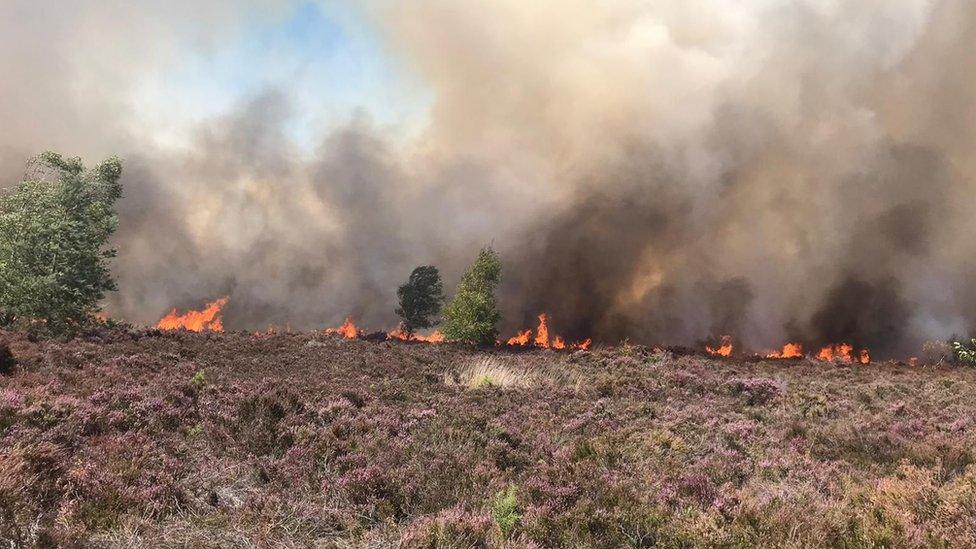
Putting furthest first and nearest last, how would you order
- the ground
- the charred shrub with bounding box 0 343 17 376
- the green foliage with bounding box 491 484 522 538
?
the charred shrub with bounding box 0 343 17 376, the green foliage with bounding box 491 484 522 538, the ground

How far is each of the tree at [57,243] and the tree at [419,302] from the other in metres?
33.0

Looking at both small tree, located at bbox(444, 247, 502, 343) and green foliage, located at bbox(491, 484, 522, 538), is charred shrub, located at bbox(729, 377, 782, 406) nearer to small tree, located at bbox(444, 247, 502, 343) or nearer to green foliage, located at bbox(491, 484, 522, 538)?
green foliage, located at bbox(491, 484, 522, 538)

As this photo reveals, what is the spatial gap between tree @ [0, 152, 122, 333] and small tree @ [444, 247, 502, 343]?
1946cm

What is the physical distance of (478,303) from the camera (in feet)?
113

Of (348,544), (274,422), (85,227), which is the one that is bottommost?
(348,544)

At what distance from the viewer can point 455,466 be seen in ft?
22.6

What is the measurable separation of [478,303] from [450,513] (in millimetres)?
29216

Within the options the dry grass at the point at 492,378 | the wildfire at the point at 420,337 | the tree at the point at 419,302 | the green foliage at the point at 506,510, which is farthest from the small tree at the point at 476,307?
the green foliage at the point at 506,510

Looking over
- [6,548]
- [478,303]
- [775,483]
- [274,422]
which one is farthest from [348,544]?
[478,303]

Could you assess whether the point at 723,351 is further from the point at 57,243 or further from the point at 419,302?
the point at 57,243

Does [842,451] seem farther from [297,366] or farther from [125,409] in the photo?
[297,366]

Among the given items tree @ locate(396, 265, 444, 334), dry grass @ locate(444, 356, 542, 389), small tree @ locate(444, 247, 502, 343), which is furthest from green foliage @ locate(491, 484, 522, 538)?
tree @ locate(396, 265, 444, 334)

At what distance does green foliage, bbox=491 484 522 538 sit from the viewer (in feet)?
16.3

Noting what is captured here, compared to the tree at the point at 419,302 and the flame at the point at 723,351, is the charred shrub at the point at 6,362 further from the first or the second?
the tree at the point at 419,302
